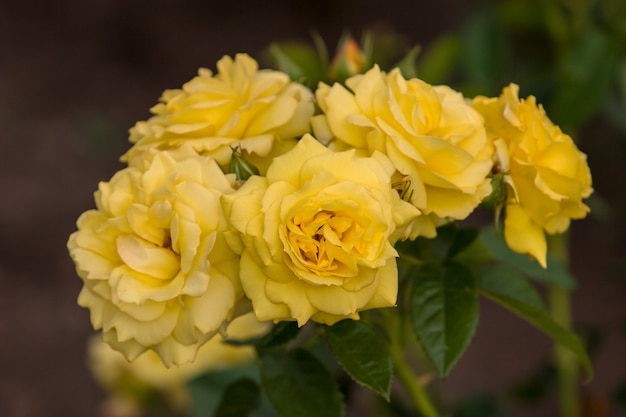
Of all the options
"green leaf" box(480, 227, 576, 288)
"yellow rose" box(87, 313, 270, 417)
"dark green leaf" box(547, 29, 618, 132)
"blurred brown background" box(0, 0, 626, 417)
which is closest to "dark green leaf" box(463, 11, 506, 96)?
"dark green leaf" box(547, 29, 618, 132)

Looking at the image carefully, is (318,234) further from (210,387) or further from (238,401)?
(210,387)

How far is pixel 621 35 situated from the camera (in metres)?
1.06

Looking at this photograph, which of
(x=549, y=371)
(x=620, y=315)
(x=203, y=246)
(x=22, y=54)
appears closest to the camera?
(x=203, y=246)

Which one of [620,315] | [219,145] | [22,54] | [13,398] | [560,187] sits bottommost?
[620,315]

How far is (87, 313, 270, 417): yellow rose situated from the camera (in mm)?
1127

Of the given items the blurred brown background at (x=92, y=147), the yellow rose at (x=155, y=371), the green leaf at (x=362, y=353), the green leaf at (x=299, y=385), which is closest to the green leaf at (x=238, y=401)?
the green leaf at (x=299, y=385)

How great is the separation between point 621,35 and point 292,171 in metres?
0.72

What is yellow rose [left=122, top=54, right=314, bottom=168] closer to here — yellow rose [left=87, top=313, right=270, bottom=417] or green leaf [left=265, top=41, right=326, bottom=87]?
green leaf [left=265, top=41, right=326, bottom=87]

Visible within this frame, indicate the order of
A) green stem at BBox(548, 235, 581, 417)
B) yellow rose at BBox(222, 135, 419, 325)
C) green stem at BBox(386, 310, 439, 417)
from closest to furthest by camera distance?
yellow rose at BBox(222, 135, 419, 325) → green stem at BBox(386, 310, 439, 417) → green stem at BBox(548, 235, 581, 417)

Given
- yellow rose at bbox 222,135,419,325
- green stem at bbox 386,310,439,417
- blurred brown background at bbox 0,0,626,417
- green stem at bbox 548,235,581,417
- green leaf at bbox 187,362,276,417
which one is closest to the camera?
yellow rose at bbox 222,135,419,325

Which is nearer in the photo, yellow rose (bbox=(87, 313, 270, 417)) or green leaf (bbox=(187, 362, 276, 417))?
green leaf (bbox=(187, 362, 276, 417))

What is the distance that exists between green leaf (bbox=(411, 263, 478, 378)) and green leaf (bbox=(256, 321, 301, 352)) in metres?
0.09

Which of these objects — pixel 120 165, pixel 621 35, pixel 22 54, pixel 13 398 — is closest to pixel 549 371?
pixel 621 35

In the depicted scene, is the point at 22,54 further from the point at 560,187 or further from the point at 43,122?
the point at 560,187
